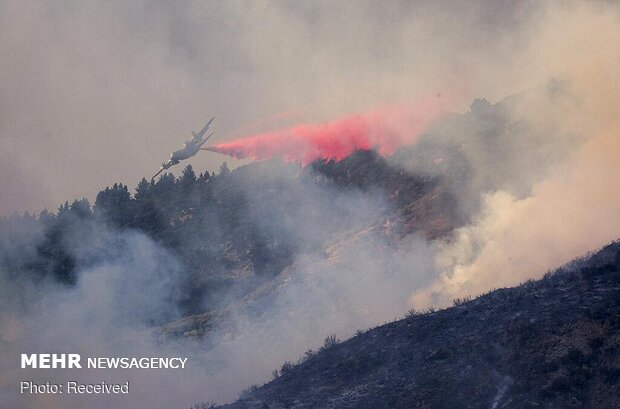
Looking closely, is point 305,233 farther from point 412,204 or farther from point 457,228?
point 457,228

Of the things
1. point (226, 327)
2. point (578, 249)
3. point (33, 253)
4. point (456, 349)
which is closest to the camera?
point (456, 349)

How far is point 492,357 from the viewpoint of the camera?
30859mm

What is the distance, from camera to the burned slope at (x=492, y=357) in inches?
1093

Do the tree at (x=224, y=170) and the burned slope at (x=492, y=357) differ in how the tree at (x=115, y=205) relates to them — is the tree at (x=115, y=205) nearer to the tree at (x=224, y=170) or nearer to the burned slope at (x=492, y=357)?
the tree at (x=224, y=170)

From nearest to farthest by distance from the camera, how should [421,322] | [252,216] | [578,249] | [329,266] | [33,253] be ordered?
[421,322], [578,249], [329,266], [252,216], [33,253]

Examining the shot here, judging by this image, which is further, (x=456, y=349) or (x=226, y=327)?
(x=226, y=327)

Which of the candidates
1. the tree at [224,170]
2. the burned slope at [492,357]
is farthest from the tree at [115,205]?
the burned slope at [492,357]

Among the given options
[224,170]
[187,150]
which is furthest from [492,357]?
[224,170]

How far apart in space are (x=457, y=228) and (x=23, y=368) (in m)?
40.9

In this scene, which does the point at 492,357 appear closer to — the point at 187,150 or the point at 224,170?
the point at 187,150

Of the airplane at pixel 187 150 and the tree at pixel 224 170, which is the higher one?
the tree at pixel 224 170

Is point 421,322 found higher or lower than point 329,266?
lower

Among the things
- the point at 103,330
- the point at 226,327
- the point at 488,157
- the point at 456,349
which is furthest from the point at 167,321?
the point at 456,349

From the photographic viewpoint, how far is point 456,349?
32906mm
